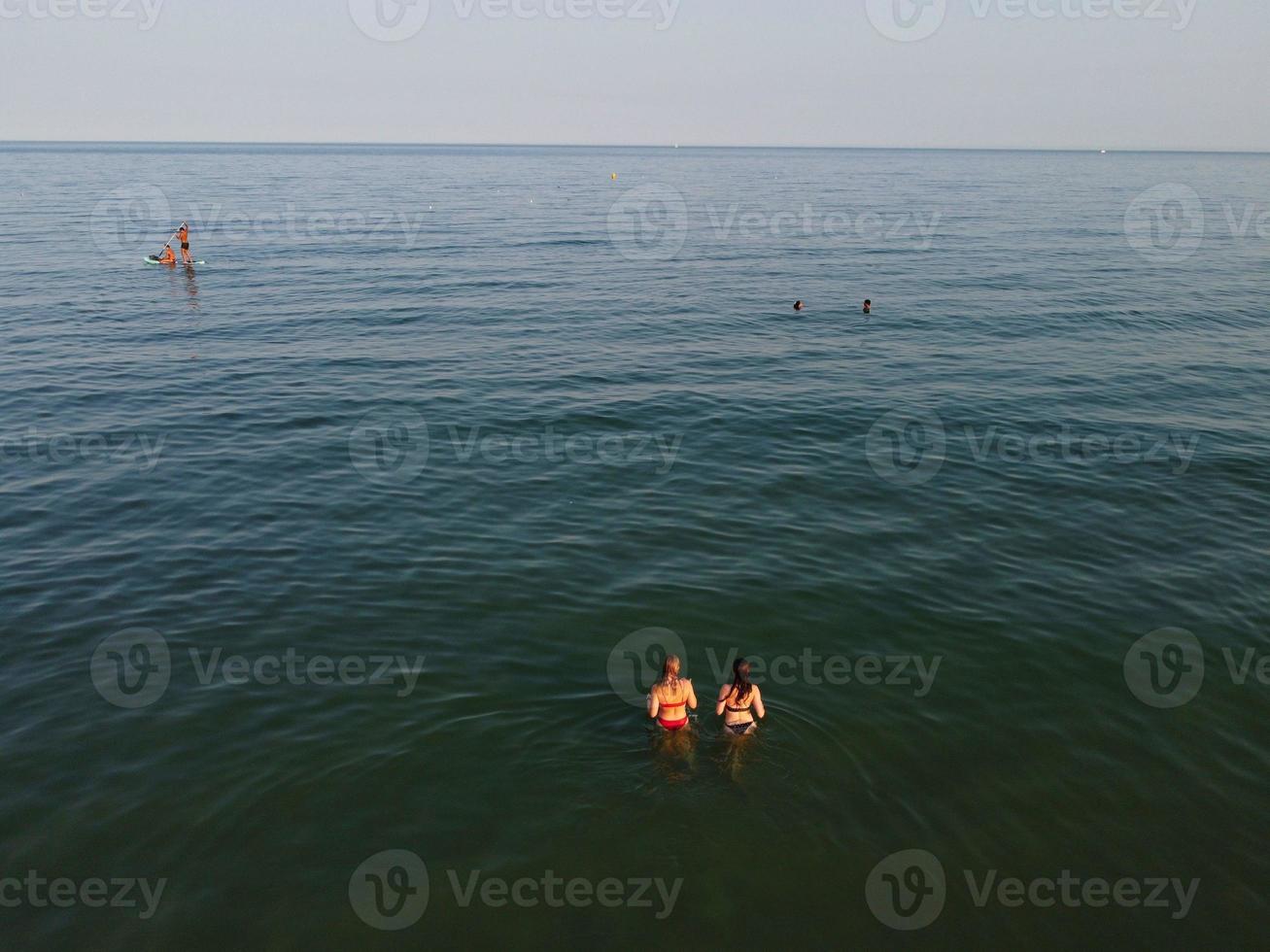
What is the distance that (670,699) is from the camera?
1426 cm

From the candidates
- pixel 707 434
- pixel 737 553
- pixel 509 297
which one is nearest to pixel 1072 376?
pixel 707 434

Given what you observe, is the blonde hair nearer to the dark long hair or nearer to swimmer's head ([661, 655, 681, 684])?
swimmer's head ([661, 655, 681, 684])

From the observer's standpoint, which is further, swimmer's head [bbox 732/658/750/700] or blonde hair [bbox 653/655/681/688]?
blonde hair [bbox 653/655/681/688]

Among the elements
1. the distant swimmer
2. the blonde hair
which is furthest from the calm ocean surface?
the blonde hair

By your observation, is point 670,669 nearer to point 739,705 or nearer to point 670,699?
point 670,699

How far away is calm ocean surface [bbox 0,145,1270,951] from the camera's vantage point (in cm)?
1221

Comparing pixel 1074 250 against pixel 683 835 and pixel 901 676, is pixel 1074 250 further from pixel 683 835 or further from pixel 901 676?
pixel 683 835

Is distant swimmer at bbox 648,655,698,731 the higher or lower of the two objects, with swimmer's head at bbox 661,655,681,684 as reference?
lower

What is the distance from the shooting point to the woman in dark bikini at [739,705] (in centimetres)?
1424

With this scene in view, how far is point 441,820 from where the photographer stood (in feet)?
43.2

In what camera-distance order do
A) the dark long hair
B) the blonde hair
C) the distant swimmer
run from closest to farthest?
1. the dark long hair
2. the blonde hair
3. the distant swimmer

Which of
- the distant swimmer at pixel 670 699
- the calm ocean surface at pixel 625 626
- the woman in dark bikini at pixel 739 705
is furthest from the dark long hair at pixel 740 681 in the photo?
the calm ocean surface at pixel 625 626

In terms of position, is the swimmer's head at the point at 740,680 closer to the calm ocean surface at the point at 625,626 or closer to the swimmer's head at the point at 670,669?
the swimmer's head at the point at 670,669

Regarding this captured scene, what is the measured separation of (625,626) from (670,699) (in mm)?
4088
